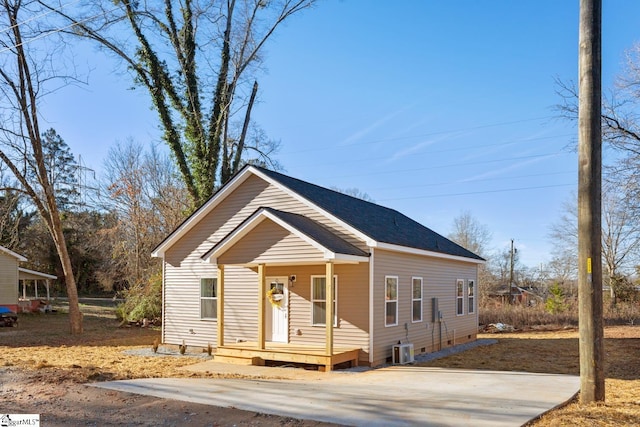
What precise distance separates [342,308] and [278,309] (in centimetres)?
213

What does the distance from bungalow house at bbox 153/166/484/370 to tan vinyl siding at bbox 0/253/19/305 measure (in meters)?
15.5

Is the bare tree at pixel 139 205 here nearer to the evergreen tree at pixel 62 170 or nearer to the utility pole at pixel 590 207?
the evergreen tree at pixel 62 170

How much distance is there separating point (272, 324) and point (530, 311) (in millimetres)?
17158

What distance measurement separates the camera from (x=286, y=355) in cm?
1208

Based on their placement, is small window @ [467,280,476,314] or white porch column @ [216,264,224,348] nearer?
white porch column @ [216,264,224,348]

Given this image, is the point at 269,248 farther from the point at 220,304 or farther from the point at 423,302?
the point at 423,302

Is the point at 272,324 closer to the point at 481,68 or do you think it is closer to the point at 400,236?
the point at 400,236

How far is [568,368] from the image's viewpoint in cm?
1267

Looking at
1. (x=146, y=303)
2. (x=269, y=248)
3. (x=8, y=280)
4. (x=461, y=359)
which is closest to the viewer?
(x=269, y=248)

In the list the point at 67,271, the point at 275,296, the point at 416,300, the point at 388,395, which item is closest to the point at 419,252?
the point at 416,300

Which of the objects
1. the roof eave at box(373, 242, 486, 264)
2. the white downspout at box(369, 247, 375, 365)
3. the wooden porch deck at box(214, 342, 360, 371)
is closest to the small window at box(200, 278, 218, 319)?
the wooden porch deck at box(214, 342, 360, 371)

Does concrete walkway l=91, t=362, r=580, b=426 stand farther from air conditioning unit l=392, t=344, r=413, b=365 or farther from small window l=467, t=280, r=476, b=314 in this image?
small window l=467, t=280, r=476, b=314

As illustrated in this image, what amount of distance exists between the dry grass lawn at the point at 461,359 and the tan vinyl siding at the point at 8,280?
361 centimetres

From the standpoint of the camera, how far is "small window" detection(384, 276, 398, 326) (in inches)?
524
